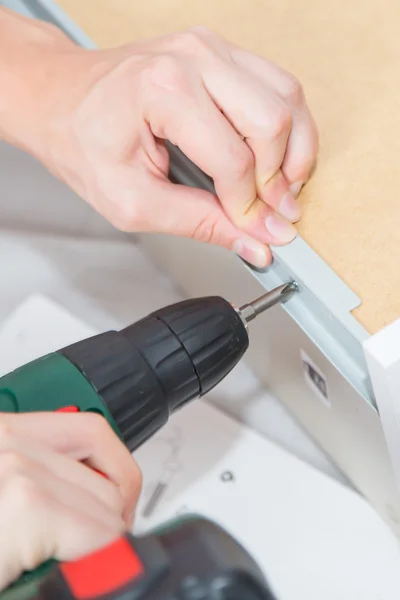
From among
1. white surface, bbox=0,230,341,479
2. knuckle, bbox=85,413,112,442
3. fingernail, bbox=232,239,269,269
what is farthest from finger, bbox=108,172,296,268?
white surface, bbox=0,230,341,479

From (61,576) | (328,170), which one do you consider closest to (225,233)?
(328,170)

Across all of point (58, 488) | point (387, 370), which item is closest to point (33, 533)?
point (58, 488)

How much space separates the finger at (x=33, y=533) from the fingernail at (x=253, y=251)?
17 centimetres

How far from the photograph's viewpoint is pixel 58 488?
256 millimetres

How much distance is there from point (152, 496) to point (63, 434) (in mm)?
246

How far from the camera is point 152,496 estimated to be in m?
0.51

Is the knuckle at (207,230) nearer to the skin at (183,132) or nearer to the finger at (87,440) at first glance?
the skin at (183,132)

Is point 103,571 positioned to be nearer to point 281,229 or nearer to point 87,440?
point 87,440

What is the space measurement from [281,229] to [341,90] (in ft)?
0.34

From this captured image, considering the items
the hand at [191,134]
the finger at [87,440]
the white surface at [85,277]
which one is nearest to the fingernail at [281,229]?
the hand at [191,134]

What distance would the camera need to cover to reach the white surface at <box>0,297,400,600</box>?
18.1 inches

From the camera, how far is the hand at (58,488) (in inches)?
9.3

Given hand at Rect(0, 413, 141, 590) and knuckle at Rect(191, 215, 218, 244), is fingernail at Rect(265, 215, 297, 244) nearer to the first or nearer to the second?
knuckle at Rect(191, 215, 218, 244)

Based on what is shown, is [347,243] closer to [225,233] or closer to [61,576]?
[225,233]
